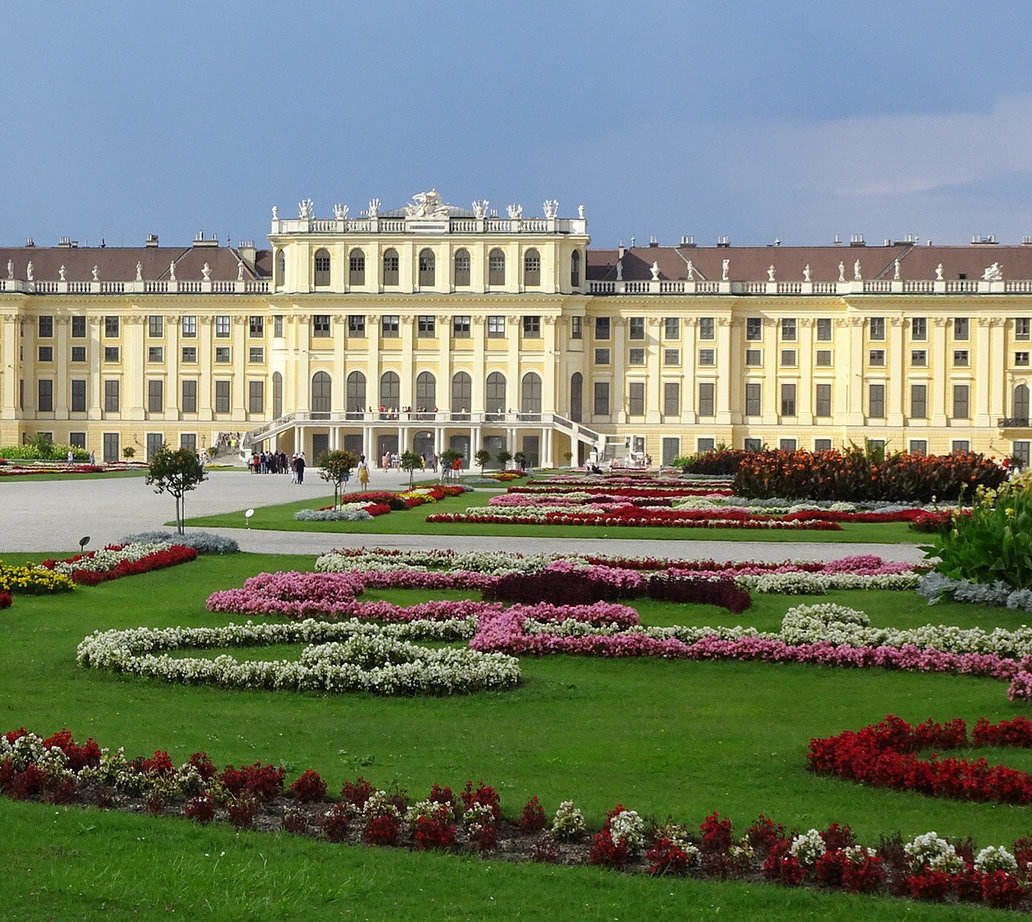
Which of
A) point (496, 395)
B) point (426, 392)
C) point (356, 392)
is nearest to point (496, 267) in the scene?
point (496, 395)

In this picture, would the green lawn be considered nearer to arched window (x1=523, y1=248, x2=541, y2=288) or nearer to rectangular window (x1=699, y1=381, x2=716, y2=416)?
arched window (x1=523, y1=248, x2=541, y2=288)

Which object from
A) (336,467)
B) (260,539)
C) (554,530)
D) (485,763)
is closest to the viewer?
(485,763)

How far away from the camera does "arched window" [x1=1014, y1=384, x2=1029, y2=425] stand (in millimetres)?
76500

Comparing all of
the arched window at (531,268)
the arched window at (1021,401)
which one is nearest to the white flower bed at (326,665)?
the arched window at (531,268)

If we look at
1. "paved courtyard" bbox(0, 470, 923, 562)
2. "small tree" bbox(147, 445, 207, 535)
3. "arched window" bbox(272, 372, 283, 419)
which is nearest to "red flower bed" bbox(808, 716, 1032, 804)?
"paved courtyard" bbox(0, 470, 923, 562)

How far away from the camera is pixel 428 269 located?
77.6 metres

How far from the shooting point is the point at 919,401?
76875 millimetres

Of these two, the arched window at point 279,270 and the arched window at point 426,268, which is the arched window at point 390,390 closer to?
the arched window at point 426,268

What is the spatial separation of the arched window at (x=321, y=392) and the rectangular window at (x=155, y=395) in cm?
863

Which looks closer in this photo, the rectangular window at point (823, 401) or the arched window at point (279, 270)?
the rectangular window at point (823, 401)

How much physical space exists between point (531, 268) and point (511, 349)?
4339 mm

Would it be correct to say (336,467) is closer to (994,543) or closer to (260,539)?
(260,539)

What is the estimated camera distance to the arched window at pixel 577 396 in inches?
3081

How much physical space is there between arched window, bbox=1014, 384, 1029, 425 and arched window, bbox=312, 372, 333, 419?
3564 centimetres
